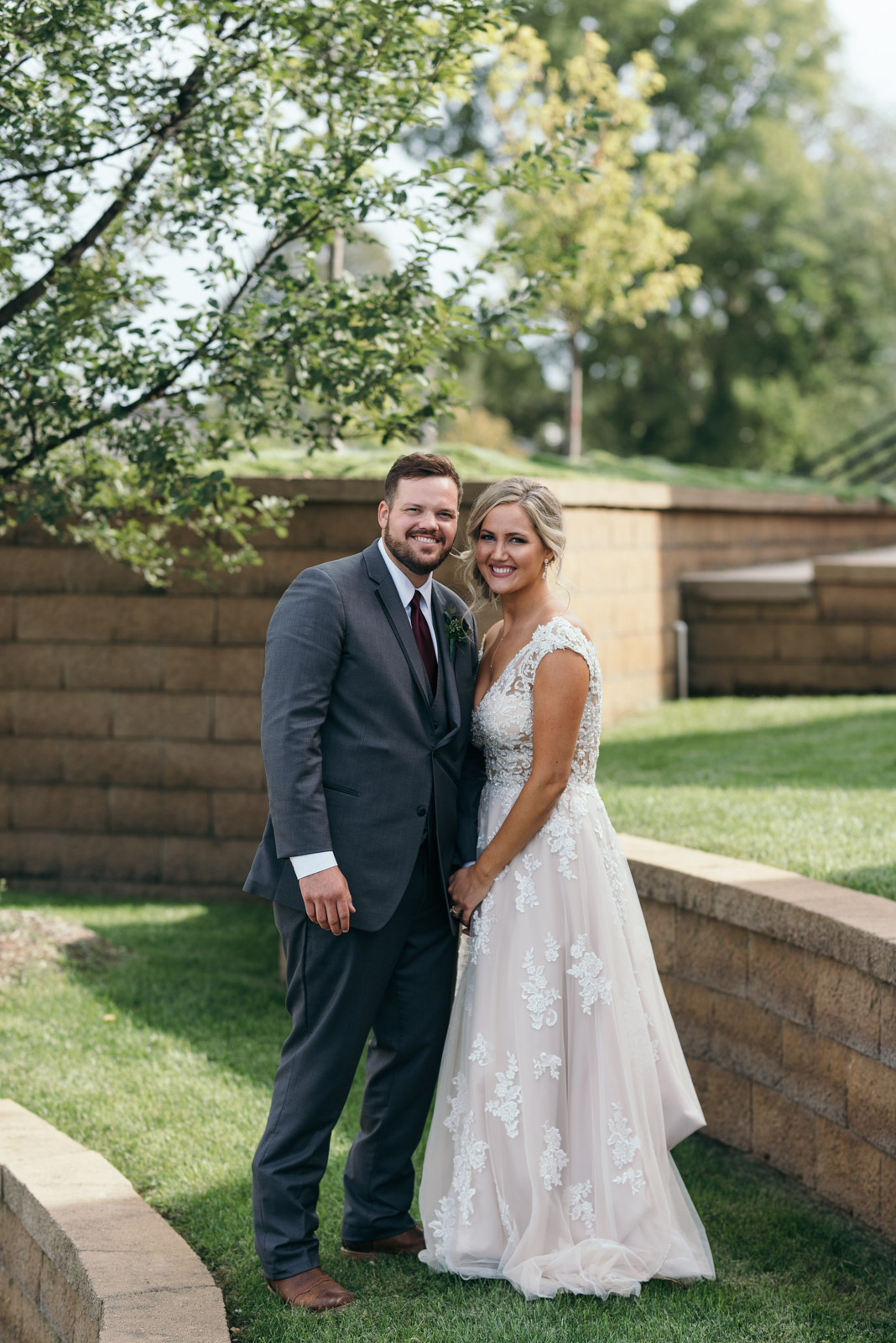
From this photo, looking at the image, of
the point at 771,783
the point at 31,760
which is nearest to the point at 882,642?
the point at 771,783

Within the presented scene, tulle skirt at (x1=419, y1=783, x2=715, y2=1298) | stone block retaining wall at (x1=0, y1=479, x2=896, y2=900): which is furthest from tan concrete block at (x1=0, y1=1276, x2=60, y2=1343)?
stone block retaining wall at (x1=0, y1=479, x2=896, y2=900)

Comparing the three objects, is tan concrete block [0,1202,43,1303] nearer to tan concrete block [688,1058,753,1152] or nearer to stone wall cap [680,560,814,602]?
tan concrete block [688,1058,753,1152]

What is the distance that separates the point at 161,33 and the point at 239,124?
→ 55cm

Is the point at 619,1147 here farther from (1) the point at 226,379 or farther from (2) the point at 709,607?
(2) the point at 709,607

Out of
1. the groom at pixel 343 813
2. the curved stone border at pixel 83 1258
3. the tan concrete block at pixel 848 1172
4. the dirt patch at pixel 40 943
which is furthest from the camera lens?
the dirt patch at pixel 40 943

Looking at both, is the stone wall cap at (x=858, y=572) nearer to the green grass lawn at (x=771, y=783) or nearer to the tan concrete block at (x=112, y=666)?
the green grass lawn at (x=771, y=783)

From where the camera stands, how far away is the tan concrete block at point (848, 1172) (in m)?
3.94

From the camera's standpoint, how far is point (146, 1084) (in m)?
5.11

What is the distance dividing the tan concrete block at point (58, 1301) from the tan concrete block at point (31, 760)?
4.70m

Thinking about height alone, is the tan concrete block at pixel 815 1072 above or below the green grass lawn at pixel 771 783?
below

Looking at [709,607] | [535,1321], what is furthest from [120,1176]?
[709,607]

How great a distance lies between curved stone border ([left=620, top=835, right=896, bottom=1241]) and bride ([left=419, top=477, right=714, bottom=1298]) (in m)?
0.67

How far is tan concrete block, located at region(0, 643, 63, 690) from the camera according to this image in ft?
26.7

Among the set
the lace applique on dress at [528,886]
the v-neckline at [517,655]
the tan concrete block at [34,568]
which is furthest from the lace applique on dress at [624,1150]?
the tan concrete block at [34,568]
